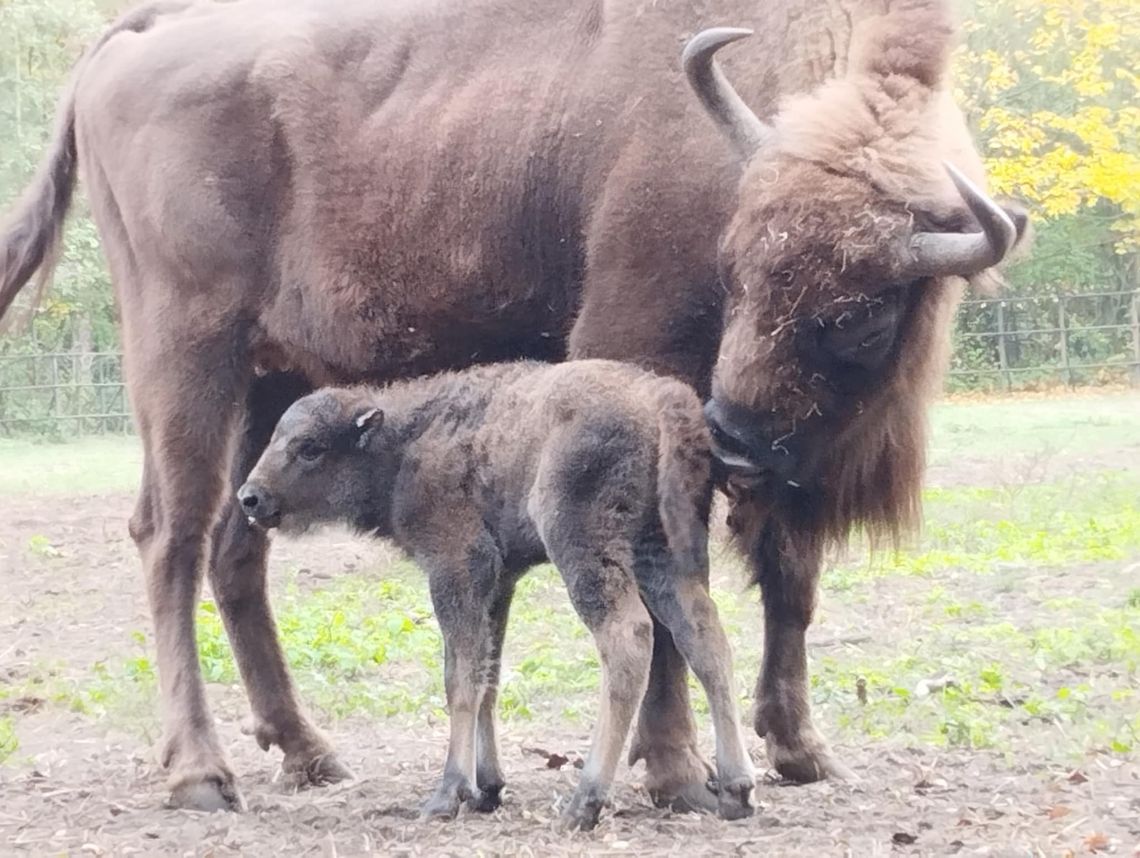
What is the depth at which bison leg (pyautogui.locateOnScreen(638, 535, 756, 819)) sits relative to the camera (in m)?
4.28

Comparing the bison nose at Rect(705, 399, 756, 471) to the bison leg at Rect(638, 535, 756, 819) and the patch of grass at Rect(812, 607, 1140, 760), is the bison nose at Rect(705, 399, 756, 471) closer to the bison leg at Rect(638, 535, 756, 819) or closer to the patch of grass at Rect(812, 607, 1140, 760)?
the bison leg at Rect(638, 535, 756, 819)

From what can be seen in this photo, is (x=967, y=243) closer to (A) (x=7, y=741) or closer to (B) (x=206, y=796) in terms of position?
(B) (x=206, y=796)

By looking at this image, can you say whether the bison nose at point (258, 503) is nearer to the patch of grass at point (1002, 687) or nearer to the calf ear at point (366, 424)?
the calf ear at point (366, 424)

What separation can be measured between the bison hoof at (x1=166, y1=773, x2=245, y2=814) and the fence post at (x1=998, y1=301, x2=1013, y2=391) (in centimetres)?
2892

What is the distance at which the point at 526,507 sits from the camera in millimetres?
4555

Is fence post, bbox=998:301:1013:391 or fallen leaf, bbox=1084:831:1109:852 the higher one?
fallen leaf, bbox=1084:831:1109:852

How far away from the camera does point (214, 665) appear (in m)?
7.88

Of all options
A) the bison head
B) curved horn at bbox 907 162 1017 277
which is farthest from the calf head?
curved horn at bbox 907 162 1017 277

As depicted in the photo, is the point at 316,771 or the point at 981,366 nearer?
the point at 316,771

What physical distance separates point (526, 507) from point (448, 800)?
90 cm

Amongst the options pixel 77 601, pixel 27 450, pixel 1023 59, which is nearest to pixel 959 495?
pixel 77 601

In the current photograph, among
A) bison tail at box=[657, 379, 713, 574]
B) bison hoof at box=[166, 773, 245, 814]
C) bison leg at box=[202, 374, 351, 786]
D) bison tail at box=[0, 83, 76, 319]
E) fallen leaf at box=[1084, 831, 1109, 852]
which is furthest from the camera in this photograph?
bison tail at box=[0, 83, 76, 319]

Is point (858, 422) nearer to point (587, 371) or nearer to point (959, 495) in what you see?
point (587, 371)

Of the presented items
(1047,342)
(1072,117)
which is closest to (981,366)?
(1047,342)
